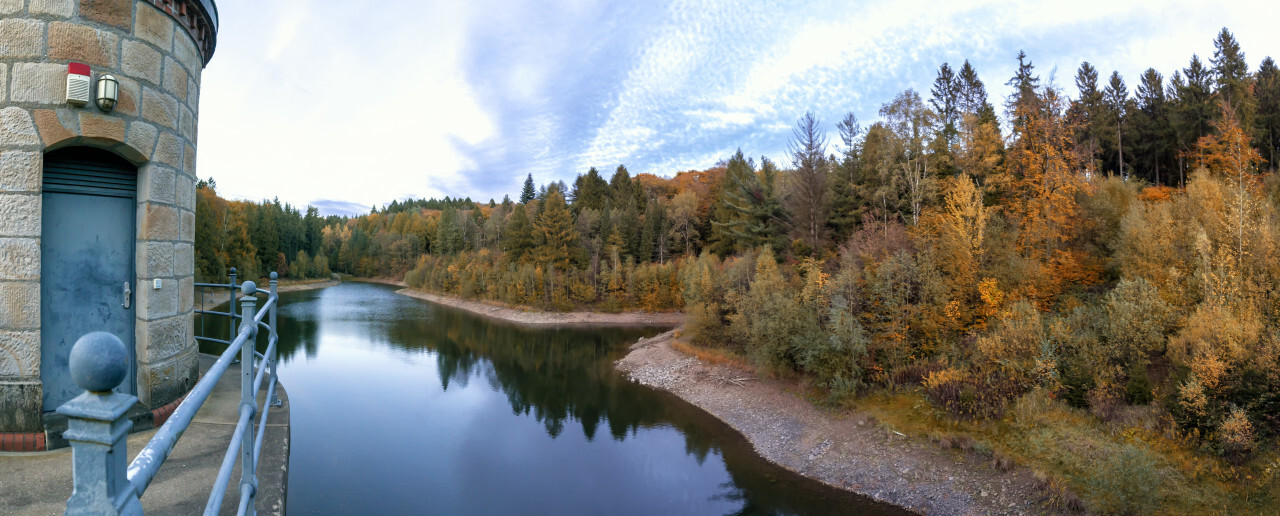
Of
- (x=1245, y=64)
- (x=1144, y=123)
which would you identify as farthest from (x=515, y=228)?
(x=1245, y=64)

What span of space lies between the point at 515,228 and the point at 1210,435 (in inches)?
1721

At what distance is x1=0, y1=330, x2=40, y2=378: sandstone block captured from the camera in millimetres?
4473

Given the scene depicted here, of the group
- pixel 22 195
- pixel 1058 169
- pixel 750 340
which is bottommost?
pixel 750 340

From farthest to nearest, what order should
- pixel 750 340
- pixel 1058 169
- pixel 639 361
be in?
pixel 639 361, pixel 750 340, pixel 1058 169

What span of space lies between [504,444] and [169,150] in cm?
1151

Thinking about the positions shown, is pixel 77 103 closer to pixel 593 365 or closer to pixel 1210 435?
pixel 1210 435

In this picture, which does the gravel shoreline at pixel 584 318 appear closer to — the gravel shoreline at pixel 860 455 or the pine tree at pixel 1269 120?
the gravel shoreline at pixel 860 455

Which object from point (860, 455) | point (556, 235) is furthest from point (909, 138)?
point (556, 235)

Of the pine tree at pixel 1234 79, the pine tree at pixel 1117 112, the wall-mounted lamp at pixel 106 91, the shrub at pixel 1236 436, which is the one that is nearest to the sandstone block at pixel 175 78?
the wall-mounted lamp at pixel 106 91

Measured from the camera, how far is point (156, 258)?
515cm

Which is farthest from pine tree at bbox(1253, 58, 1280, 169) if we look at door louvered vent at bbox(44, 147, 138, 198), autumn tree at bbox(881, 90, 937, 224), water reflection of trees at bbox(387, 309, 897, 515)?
door louvered vent at bbox(44, 147, 138, 198)

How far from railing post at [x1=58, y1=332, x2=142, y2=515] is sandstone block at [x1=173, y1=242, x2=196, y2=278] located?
5334mm

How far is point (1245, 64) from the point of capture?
94.0 ft

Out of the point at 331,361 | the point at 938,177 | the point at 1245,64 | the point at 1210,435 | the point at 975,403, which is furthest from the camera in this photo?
the point at 1245,64
